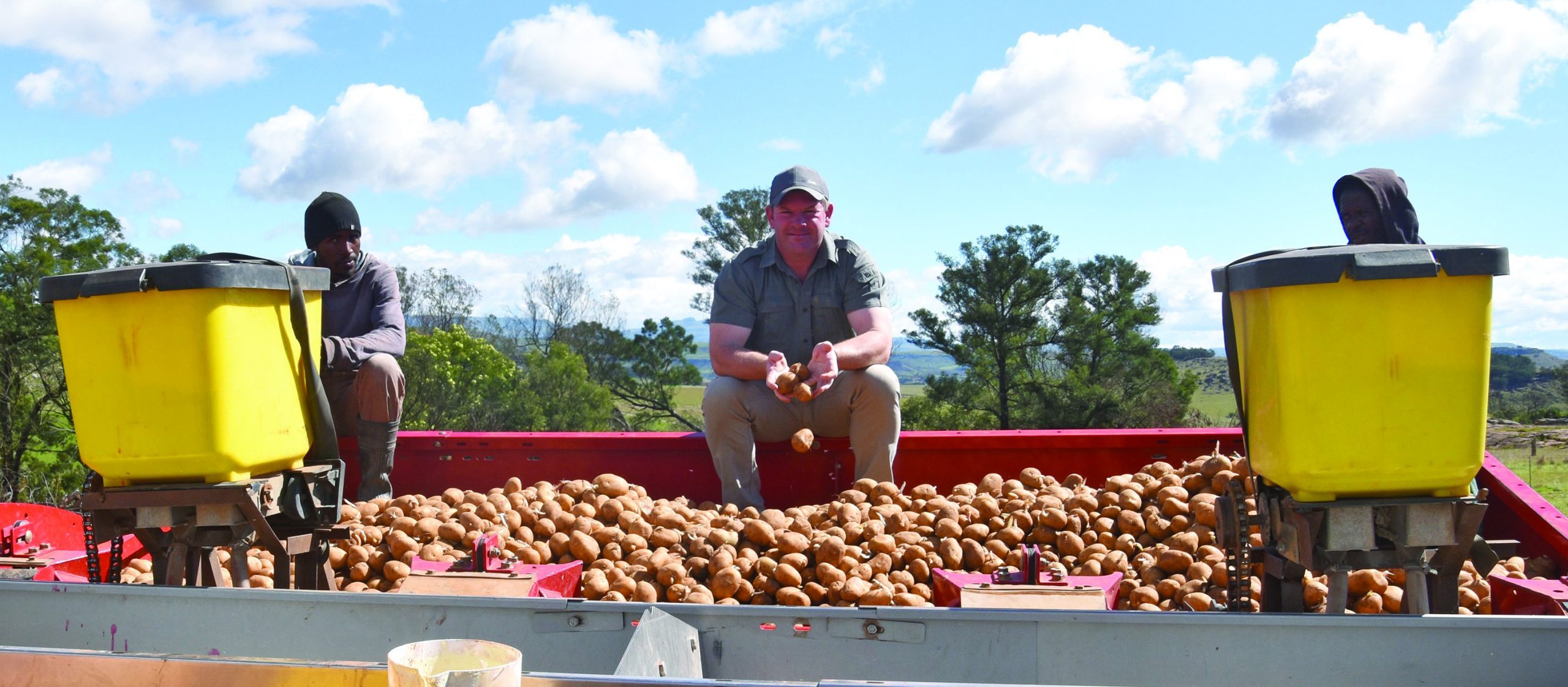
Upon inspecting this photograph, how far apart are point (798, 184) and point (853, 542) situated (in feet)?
4.64

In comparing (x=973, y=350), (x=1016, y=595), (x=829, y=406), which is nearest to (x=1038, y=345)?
(x=973, y=350)

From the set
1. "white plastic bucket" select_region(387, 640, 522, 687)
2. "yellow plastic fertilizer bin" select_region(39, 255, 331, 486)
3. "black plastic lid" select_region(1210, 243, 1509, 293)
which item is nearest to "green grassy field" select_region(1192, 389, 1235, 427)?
"black plastic lid" select_region(1210, 243, 1509, 293)

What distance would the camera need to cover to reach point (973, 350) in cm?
1473

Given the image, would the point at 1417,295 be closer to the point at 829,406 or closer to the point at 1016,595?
the point at 1016,595

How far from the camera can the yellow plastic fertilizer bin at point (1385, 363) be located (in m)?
1.94

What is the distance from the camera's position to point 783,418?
3928 mm

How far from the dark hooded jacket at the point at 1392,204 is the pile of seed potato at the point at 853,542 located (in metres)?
0.78

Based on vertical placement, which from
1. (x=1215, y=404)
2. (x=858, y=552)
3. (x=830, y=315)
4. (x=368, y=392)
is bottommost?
(x=1215, y=404)

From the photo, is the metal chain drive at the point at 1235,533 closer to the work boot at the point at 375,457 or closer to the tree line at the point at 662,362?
the work boot at the point at 375,457

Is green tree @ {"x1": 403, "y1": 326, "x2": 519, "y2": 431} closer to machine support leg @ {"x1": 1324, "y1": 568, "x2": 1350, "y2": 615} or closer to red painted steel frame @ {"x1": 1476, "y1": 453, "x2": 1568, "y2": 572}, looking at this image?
red painted steel frame @ {"x1": 1476, "y1": 453, "x2": 1568, "y2": 572}

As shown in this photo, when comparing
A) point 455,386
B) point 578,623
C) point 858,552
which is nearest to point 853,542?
point 858,552

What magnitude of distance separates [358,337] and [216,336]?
4.33 feet

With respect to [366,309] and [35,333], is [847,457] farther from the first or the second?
[35,333]

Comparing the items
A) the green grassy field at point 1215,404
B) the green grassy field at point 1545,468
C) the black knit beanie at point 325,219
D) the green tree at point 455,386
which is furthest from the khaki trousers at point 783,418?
the green grassy field at point 1215,404
